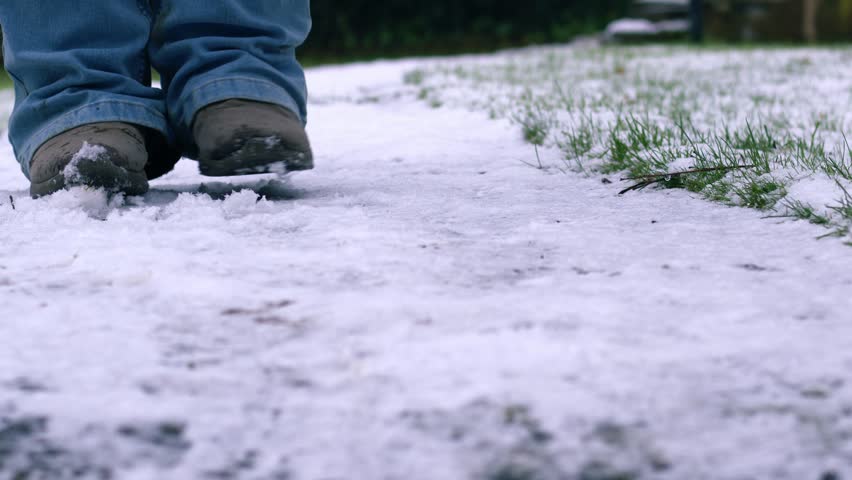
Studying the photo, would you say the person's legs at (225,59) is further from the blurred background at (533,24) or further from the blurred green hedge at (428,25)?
the blurred green hedge at (428,25)

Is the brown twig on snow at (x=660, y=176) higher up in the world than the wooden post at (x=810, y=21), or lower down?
higher up

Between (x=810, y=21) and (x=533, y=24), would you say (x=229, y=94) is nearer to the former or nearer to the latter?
(x=533, y=24)

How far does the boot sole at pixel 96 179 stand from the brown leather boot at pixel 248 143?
0.42 feet

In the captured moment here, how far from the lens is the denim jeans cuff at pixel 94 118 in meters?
1.44

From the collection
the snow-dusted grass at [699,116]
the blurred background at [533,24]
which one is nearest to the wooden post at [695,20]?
the blurred background at [533,24]

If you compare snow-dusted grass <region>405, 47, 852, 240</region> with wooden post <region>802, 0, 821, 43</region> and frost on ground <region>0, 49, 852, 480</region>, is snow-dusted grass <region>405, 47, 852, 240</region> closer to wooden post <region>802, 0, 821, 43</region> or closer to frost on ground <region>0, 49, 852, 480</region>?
frost on ground <region>0, 49, 852, 480</region>

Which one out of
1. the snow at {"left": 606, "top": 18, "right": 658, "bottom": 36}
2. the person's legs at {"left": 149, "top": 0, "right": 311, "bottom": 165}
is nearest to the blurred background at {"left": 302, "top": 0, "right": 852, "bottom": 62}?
the snow at {"left": 606, "top": 18, "right": 658, "bottom": 36}

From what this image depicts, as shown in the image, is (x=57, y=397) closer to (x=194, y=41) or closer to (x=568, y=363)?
(x=568, y=363)

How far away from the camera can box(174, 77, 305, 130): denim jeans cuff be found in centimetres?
149

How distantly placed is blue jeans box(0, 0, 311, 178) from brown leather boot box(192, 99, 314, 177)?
0.06 m

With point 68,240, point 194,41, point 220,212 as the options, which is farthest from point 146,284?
point 194,41

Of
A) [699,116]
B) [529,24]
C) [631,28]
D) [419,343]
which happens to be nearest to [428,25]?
[529,24]

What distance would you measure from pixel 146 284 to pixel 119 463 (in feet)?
1.22

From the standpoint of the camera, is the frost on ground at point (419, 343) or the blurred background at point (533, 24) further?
the blurred background at point (533, 24)
